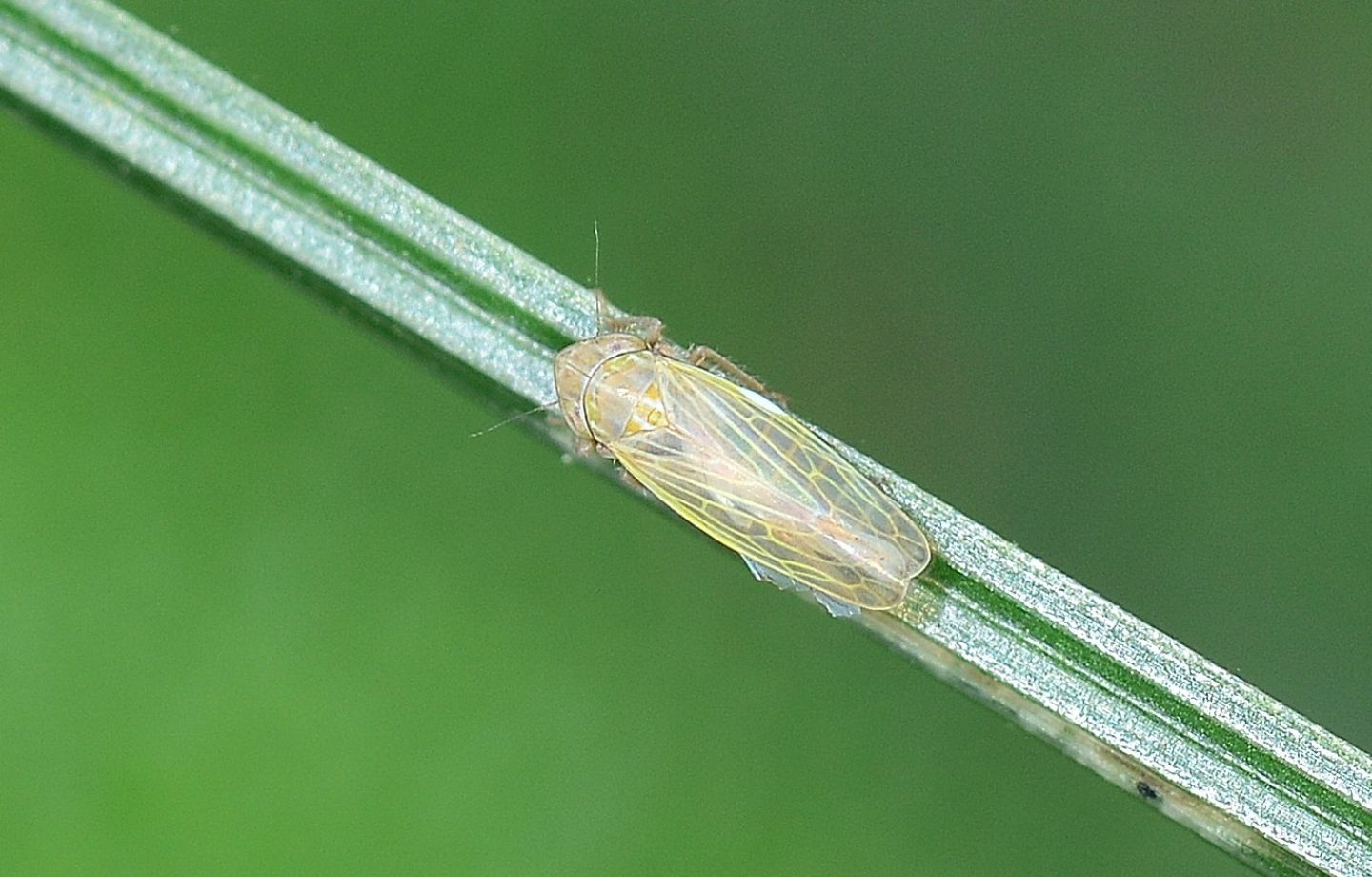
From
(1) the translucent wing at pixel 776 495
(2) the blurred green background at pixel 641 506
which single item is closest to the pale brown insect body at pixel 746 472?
(1) the translucent wing at pixel 776 495

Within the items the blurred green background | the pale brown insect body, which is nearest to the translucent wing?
the pale brown insect body

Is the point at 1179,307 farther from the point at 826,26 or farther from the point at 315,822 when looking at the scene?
the point at 315,822

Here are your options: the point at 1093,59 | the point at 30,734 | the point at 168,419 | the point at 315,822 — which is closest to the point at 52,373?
the point at 168,419

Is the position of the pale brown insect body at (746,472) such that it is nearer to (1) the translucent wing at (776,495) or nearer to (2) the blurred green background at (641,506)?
(1) the translucent wing at (776,495)

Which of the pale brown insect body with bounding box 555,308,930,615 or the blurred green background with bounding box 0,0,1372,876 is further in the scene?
the blurred green background with bounding box 0,0,1372,876

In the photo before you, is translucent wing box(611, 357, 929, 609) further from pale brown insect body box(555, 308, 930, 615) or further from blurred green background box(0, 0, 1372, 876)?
blurred green background box(0, 0, 1372, 876)

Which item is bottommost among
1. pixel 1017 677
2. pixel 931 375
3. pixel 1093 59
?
pixel 1017 677
